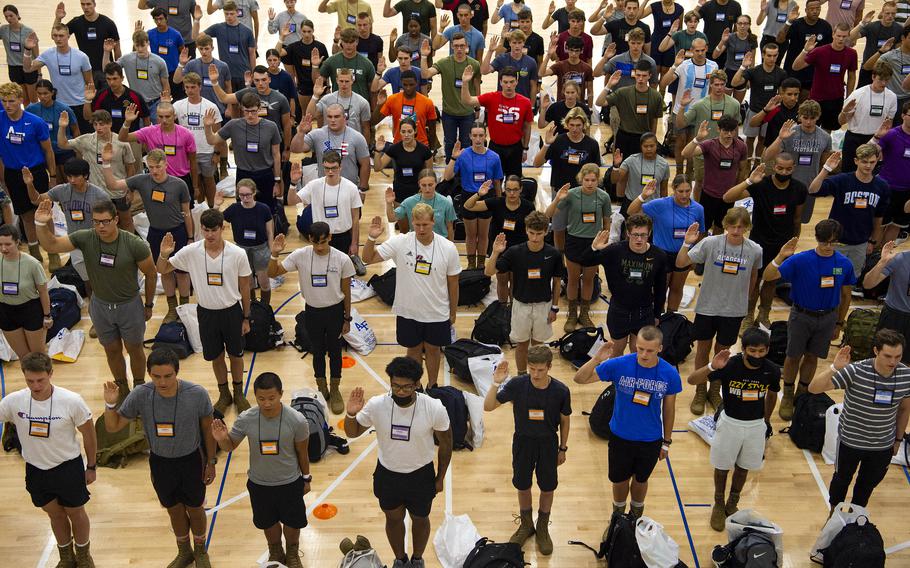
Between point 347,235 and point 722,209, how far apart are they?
433cm

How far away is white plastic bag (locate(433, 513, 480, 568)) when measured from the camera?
25.7 feet

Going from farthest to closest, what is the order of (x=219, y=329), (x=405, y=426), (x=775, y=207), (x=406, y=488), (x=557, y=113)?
1. (x=557, y=113)
2. (x=775, y=207)
3. (x=219, y=329)
4. (x=406, y=488)
5. (x=405, y=426)

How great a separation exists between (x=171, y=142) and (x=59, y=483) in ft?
17.5

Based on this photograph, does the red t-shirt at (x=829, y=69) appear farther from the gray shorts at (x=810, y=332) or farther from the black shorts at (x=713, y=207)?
the gray shorts at (x=810, y=332)

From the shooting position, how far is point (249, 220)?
1050 centimetres

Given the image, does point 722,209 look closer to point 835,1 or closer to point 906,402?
point 906,402

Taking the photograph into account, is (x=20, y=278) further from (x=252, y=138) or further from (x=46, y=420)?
(x=252, y=138)

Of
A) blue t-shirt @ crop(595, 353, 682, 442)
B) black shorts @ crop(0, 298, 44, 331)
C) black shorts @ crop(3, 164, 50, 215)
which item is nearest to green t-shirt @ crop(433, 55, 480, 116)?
black shorts @ crop(3, 164, 50, 215)

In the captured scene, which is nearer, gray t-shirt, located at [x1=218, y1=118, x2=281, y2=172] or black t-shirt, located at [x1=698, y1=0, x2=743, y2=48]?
gray t-shirt, located at [x1=218, y1=118, x2=281, y2=172]

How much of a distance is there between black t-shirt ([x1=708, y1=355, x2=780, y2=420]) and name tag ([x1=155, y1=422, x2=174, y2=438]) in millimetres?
4060

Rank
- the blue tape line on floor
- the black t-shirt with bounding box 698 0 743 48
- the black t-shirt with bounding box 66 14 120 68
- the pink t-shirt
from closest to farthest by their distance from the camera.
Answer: the blue tape line on floor, the pink t-shirt, the black t-shirt with bounding box 66 14 120 68, the black t-shirt with bounding box 698 0 743 48

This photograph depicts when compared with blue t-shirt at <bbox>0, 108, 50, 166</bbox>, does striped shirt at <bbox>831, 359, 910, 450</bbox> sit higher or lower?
lower

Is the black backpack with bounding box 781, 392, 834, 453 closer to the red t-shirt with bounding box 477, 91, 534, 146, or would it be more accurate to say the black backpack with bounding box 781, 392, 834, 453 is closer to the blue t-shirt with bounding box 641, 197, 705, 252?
the blue t-shirt with bounding box 641, 197, 705, 252

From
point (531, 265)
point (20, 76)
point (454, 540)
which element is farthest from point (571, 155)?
point (20, 76)
